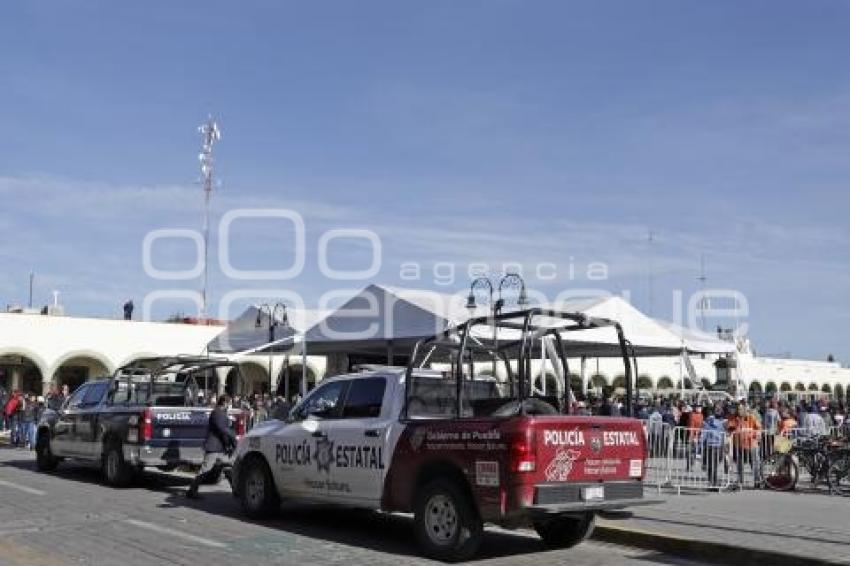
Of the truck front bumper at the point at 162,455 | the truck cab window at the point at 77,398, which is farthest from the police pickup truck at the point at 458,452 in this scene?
the truck cab window at the point at 77,398

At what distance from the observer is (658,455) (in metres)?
17.5

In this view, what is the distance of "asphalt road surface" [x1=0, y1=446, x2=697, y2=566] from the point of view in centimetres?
964

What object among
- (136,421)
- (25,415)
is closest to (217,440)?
(136,421)

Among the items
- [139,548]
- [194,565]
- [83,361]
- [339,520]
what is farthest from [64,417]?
[83,361]

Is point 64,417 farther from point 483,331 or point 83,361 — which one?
point 83,361

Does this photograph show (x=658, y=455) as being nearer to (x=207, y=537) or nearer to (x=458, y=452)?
(x=458, y=452)

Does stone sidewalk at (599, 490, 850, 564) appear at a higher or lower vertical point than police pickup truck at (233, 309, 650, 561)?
lower

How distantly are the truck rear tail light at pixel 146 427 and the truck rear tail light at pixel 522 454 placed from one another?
8.38 metres

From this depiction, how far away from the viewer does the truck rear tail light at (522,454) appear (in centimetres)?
916

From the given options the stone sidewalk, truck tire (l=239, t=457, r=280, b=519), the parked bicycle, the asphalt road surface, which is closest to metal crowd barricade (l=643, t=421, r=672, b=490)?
the stone sidewalk

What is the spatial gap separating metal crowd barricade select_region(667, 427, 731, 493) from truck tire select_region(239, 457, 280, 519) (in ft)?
24.5

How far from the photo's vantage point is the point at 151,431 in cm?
1578

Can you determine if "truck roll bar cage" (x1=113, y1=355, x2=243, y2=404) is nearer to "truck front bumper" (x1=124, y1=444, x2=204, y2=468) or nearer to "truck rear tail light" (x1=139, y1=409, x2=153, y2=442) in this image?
"truck rear tail light" (x1=139, y1=409, x2=153, y2=442)

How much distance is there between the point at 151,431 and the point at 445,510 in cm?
746
